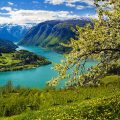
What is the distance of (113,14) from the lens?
24328 millimetres

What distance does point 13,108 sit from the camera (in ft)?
213

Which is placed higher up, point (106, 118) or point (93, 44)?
point (93, 44)

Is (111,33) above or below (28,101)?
above

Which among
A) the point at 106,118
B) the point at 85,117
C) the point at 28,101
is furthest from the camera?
the point at 28,101

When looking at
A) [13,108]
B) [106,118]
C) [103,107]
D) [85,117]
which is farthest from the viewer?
[13,108]

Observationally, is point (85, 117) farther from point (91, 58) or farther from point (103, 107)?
point (91, 58)

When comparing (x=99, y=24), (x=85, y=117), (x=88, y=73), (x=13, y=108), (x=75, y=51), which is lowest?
(x=13, y=108)

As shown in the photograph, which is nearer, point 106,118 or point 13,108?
point 106,118

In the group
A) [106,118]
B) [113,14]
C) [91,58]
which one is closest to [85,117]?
[106,118]

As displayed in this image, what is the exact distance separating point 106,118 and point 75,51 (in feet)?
18.1

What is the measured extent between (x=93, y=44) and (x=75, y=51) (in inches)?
57.3

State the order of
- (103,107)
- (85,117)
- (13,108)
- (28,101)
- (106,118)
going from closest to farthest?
(106,118) < (85,117) < (103,107) < (13,108) < (28,101)

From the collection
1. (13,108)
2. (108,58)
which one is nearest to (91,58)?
(108,58)

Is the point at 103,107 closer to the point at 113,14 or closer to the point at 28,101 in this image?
the point at 113,14
